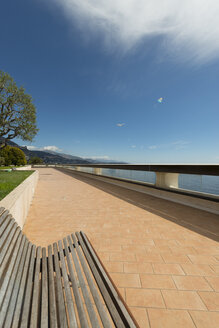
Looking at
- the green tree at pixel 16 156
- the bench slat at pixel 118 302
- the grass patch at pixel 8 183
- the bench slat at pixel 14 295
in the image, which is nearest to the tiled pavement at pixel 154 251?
the bench slat at pixel 118 302

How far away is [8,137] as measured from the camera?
17547 millimetres

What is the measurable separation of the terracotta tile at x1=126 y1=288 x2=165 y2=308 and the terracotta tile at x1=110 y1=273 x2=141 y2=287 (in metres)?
0.09

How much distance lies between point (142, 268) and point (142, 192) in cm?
586

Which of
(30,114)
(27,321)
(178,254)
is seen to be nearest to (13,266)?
(27,321)

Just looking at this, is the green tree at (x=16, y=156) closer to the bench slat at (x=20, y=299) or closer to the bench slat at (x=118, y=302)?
the bench slat at (x=20, y=299)

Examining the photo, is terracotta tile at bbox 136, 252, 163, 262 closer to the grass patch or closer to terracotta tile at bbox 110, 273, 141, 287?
terracotta tile at bbox 110, 273, 141, 287

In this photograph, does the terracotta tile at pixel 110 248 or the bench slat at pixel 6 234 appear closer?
the bench slat at pixel 6 234

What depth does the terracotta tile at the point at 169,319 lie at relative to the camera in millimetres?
1591

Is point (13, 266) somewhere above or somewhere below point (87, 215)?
above

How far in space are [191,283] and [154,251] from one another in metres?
0.80

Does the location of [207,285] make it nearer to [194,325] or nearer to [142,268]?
[194,325]

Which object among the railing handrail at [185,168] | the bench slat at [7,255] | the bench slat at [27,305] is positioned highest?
the railing handrail at [185,168]

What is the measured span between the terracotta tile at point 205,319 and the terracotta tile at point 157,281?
0.38 meters

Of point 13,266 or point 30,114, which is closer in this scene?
point 13,266
